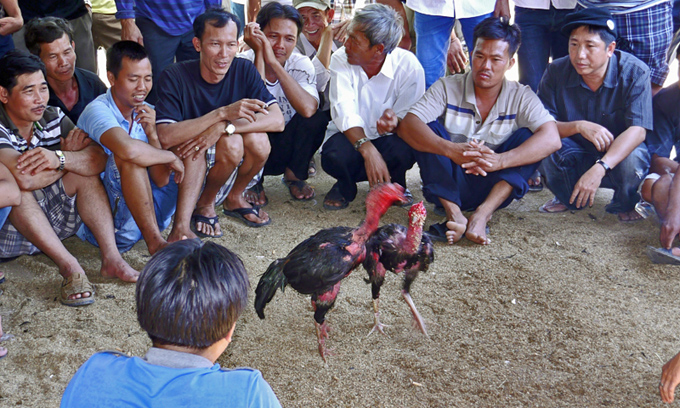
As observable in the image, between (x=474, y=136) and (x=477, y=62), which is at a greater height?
(x=477, y=62)

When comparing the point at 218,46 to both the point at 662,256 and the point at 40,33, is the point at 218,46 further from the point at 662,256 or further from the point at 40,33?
the point at 662,256

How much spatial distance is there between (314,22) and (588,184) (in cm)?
265

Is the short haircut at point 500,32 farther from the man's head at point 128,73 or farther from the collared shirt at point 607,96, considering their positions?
the man's head at point 128,73

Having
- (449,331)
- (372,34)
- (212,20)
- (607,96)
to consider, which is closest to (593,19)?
(607,96)

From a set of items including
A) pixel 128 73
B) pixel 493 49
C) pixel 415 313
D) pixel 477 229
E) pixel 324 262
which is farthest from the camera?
pixel 477 229

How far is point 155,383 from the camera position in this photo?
1.30 metres

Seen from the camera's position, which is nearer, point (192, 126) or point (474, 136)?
point (192, 126)

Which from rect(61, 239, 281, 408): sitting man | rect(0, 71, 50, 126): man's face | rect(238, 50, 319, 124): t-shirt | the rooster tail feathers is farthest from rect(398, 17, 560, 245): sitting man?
rect(61, 239, 281, 408): sitting man

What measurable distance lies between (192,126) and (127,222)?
72cm

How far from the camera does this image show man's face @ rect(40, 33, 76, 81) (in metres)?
3.75

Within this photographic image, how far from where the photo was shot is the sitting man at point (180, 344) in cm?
131

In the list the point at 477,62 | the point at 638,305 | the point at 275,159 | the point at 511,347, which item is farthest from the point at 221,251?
the point at 275,159

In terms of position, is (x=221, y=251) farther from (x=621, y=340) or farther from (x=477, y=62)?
(x=477, y=62)

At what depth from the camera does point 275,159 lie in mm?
4742
